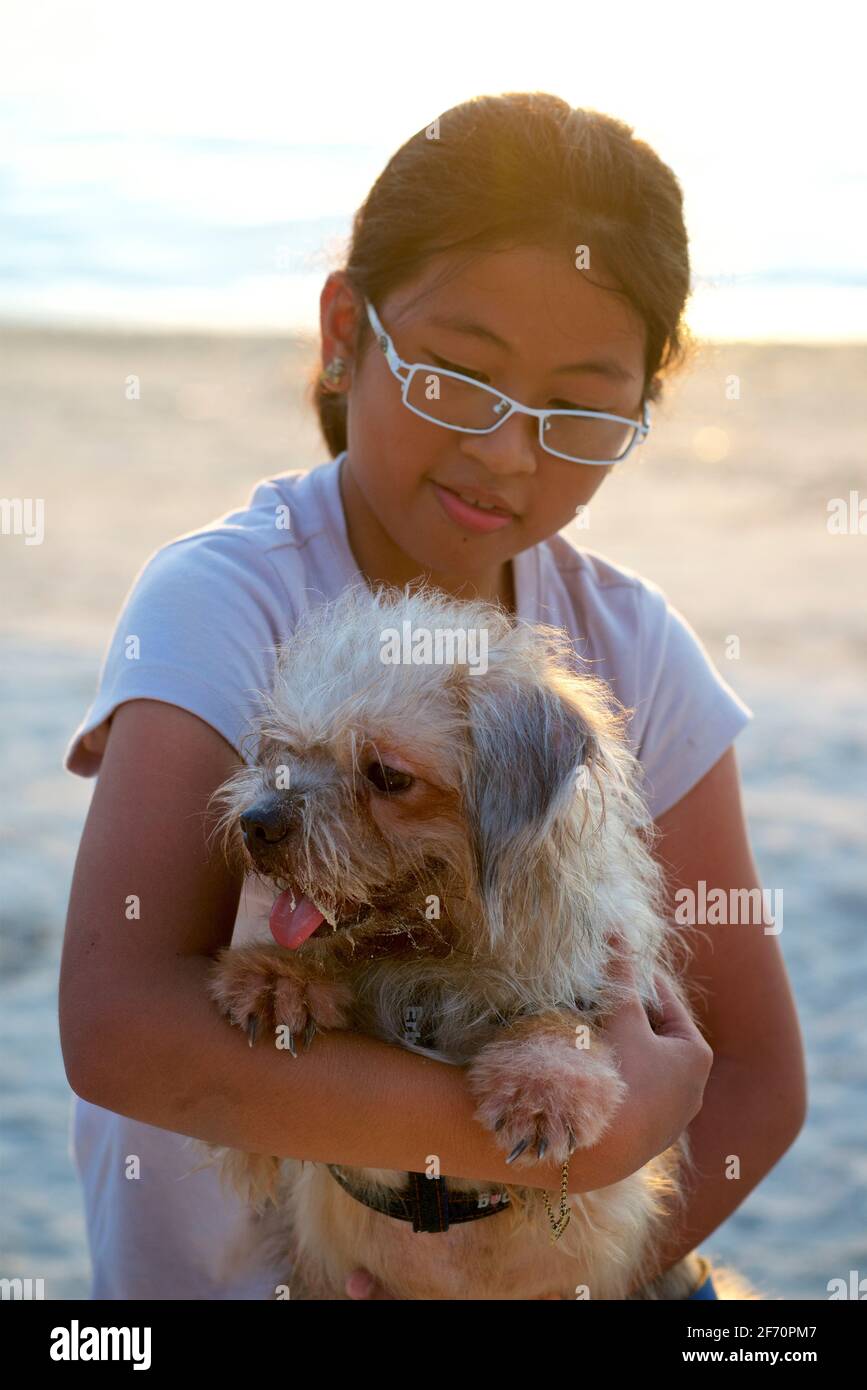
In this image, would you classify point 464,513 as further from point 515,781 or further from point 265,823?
point 265,823

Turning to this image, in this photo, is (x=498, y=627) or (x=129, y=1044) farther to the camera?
(x=498, y=627)

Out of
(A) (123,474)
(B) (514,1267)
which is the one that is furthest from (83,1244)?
(A) (123,474)

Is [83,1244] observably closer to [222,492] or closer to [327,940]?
[327,940]

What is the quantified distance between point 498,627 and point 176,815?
0.65 m

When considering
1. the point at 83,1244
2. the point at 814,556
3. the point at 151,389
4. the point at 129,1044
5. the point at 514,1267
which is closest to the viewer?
the point at 129,1044

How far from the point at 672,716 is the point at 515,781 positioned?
706 millimetres

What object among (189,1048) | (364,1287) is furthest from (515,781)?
(364,1287)

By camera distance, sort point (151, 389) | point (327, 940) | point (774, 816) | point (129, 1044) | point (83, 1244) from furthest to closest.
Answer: point (151, 389), point (774, 816), point (83, 1244), point (327, 940), point (129, 1044)

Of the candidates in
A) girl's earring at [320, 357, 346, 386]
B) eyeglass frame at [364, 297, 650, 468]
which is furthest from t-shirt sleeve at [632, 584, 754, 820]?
girl's earring at [320, 357, 346, 386]

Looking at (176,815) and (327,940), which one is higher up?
(176,815)

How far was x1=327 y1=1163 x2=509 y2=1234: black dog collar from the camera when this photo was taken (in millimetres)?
2299

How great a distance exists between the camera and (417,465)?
258cm

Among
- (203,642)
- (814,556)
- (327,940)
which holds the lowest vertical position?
(327,940)

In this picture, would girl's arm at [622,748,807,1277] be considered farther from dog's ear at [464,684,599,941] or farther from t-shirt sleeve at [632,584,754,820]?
dog's ear at [464,684,599,941]
